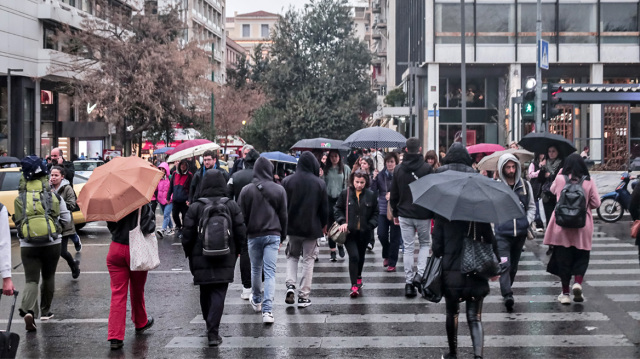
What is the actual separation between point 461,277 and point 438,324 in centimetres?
208

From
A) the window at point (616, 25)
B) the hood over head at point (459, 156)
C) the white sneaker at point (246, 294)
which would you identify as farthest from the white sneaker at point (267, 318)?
the window at point (616, 25)

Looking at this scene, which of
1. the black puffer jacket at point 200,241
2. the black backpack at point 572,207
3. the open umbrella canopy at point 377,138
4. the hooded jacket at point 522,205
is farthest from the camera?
the open umbrella canopy at point 377,138

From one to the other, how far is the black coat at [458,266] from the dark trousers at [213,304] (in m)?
2.30

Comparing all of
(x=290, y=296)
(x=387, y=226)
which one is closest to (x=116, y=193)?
(x=290, y=296)

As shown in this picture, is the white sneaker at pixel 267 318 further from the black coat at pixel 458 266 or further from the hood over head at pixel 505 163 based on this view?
the hood over head at pixel 505 163

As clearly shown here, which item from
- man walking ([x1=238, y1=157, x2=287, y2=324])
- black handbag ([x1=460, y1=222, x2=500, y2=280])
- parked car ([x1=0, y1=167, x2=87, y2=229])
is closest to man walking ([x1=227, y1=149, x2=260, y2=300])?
man walking ([x1=238, y1=157, x2=287, y2=324])

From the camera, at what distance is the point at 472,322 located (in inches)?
265

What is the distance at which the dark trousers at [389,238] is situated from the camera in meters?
12.4

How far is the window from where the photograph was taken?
43469mm

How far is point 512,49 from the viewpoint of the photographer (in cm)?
4362

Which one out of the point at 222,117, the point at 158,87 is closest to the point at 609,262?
the point at 158,87

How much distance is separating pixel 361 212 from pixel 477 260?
12.8 feet

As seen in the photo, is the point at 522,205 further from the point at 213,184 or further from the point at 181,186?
the point at 181,186

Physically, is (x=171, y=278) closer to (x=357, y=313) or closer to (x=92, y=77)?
(x=357, y=313)
